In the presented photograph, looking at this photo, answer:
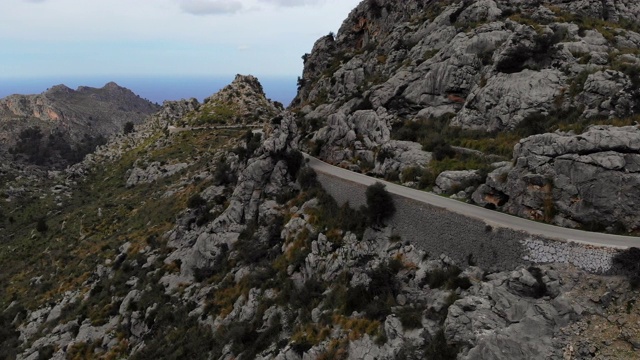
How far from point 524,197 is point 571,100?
515 inches

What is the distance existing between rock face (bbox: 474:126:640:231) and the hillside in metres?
0.11

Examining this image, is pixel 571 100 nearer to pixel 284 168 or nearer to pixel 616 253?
pixel 616 253

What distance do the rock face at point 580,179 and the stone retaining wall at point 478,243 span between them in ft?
10.4

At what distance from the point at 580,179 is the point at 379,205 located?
11.5 m

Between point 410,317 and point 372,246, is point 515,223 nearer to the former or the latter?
point 410,317

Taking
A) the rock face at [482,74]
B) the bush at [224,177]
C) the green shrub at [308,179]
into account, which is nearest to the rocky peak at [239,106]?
the rock face at [482,74]

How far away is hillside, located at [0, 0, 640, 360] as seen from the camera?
18719 millimetres

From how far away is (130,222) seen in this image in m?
58.8

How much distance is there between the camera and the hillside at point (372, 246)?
1872cm

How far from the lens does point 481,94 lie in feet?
123

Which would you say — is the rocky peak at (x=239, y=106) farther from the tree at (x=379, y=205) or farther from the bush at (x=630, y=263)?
the bush at (x=630, y=263)

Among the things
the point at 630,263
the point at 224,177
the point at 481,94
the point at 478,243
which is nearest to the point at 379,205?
the point at 478,243

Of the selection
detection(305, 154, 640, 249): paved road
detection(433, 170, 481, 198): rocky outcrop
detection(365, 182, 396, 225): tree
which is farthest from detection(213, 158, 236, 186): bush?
detection(433, 170, 481, 198): rocky outcrop

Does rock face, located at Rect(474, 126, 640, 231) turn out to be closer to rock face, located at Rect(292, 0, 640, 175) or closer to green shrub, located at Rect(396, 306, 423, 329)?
green shrub, located at Rect(396, 306, 423, 329)
